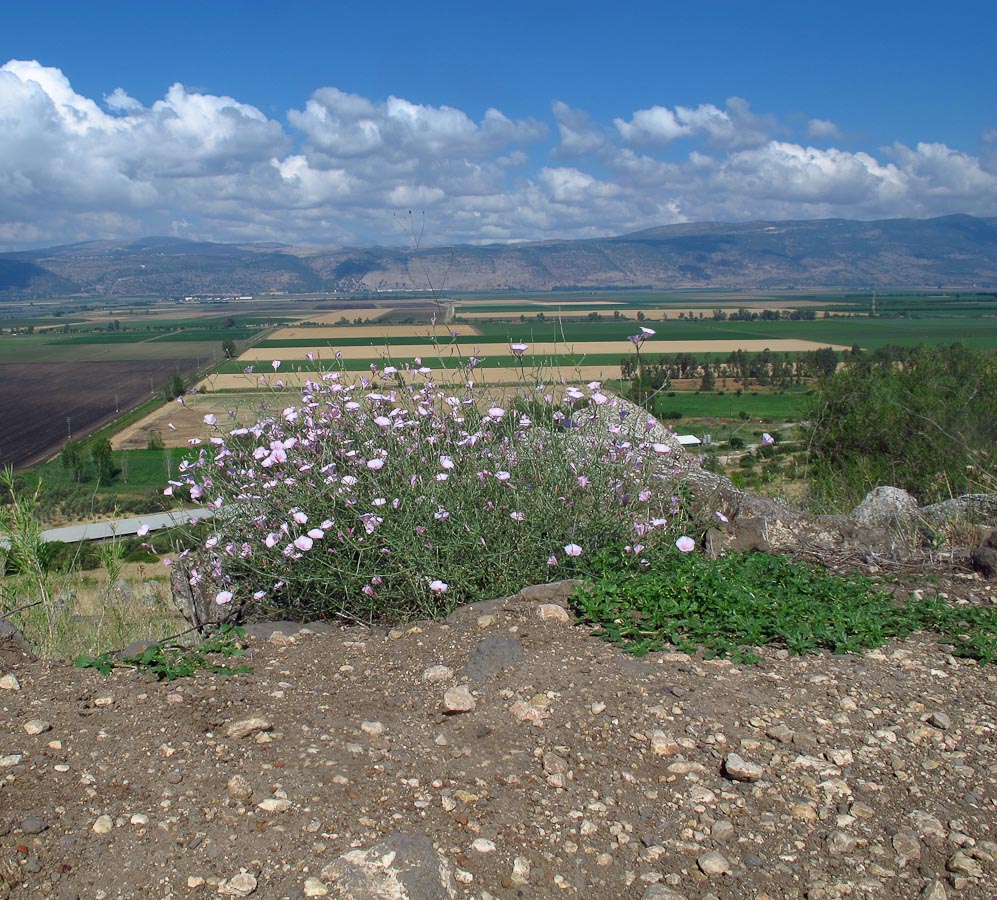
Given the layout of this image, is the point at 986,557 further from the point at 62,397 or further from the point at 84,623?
the point at 62,397

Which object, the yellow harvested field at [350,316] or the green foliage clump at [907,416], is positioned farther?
the yellow harvested field at [350,316]

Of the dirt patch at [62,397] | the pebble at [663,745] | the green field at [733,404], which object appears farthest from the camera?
the dirt patch at [62,397]

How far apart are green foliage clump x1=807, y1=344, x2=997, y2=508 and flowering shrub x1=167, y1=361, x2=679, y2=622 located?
34.0ft

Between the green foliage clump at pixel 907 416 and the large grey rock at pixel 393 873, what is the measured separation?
1304 cm

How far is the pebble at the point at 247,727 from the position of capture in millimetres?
3115

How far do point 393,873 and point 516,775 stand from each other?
0.69 metres

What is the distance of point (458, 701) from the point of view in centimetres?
342

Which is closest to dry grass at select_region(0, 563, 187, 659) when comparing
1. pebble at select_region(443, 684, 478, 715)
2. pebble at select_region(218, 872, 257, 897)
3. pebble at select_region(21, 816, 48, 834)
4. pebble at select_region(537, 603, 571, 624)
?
pebble at select_region(21, 816, 48, 834)

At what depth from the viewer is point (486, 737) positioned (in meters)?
3.21

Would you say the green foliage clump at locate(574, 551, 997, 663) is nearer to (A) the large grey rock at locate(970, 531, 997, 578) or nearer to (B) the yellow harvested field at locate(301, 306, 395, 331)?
(A) the large grey rock at locate(970, 531, 997, 578)

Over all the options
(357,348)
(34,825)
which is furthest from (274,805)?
(357,348)

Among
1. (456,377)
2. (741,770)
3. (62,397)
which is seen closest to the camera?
(741,770)

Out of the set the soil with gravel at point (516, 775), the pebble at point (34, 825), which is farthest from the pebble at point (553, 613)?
the pebble at point (34, 825)

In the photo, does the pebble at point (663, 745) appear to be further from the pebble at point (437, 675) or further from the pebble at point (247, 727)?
the pebble at point (247, 727)
